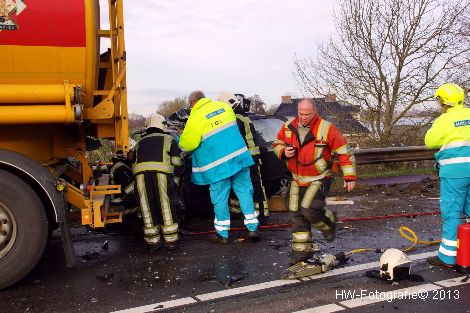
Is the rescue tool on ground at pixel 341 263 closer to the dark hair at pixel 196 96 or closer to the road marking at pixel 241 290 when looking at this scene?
the road marking at pixel 241 290

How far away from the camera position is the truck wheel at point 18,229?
4.21 metres

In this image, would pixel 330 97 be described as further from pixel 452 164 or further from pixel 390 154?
pixel 452 164

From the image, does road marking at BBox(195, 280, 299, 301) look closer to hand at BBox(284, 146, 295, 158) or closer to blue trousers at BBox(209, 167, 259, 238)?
hand at BBox(284, 146, 295, 158)

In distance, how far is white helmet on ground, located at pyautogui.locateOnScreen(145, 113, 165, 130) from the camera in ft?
19.1

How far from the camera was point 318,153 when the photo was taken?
4668mm

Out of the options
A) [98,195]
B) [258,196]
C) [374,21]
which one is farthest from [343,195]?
[374,21]

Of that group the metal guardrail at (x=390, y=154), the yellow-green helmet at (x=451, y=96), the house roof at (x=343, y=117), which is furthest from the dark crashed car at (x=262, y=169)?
the house roof at (x=343, y=117)

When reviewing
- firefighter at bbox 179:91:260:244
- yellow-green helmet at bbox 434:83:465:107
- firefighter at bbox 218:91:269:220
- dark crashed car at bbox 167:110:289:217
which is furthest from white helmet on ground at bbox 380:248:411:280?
dark crashed car at bbox 167:110:289:217

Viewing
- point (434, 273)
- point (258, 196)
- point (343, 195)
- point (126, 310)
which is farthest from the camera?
point (343, 195)

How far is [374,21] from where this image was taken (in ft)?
45.3

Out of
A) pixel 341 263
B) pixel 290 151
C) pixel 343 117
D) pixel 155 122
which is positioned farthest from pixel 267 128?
pixel 343 117

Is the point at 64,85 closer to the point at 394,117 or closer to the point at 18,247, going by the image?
the point at 18,247

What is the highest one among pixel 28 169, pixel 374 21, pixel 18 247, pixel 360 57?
pixel 374 21

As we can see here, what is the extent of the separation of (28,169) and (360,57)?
1147 cm
